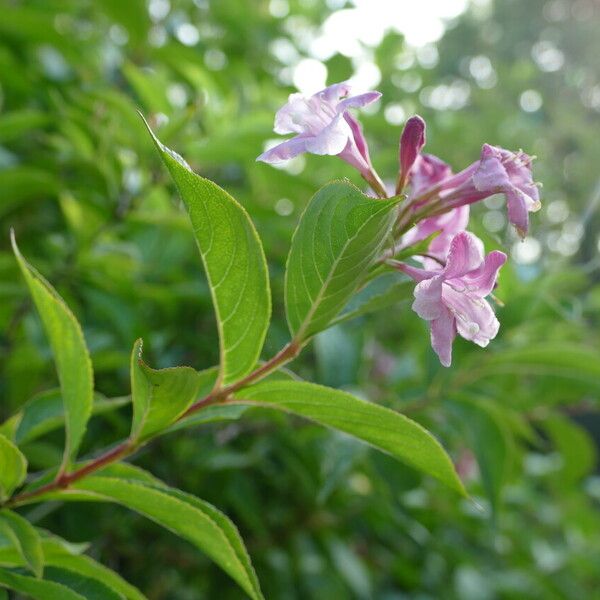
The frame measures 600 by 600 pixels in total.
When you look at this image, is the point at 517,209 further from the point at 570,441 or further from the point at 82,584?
the point at 570,441

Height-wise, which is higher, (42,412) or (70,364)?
(70,364)

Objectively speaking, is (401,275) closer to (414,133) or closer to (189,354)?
(414,133)

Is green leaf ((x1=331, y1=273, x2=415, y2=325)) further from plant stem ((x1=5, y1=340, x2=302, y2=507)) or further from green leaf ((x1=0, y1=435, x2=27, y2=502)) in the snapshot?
green leaf ((x1=0, y1=435, x2=27, y2=502))

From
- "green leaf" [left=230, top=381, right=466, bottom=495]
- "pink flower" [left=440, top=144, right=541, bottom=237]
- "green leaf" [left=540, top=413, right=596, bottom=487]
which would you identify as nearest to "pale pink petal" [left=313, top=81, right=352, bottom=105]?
"pink flower" [left=440, top=144, right=541, bottom=237]

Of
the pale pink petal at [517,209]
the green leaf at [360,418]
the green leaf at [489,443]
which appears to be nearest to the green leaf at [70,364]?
the green leaf at [360,418]

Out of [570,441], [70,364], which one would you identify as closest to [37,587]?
[70,364]

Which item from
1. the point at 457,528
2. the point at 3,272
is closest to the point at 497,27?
the point at 457,528
